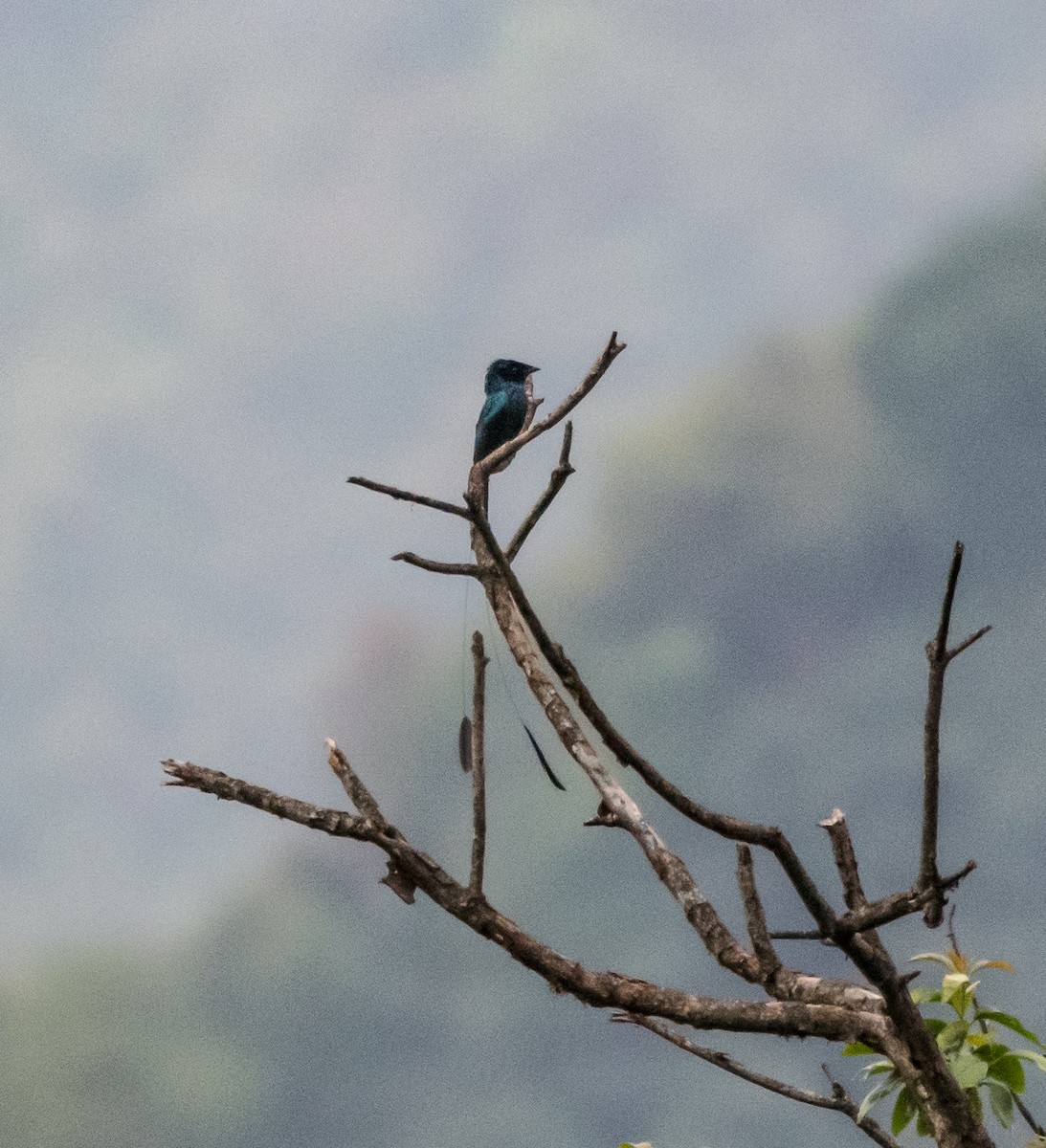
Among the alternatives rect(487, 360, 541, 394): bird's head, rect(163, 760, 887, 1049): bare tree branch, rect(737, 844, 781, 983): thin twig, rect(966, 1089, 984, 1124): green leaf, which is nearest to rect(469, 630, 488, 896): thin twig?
rect(163, 760, 887, 1049): bare tree branch

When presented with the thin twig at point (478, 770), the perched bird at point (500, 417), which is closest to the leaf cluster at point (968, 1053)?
the thin twig at point (478, 770)

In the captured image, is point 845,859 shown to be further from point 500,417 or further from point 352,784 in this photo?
point 500,417

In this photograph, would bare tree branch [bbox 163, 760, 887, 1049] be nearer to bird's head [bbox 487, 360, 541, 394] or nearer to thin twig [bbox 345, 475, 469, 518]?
thin twig [bbox 345, 475, 469, 518]

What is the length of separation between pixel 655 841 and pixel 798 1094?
147 cm

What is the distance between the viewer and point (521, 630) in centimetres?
586

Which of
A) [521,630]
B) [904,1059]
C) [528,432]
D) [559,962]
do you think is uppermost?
→ [528,432]

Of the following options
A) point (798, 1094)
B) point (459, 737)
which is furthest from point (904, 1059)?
point (459, 737)

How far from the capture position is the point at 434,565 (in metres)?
4.72

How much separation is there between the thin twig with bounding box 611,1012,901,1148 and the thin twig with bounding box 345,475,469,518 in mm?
1893

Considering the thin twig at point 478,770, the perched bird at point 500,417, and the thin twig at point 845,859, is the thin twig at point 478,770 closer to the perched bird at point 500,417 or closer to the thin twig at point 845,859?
the thin twig at point 845,859

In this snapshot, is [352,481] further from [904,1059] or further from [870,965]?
[904,1059]

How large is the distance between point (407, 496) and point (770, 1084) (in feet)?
9.14

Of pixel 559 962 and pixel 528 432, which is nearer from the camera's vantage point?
pixel 559 962

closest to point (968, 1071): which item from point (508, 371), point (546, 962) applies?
point (546, 962)
